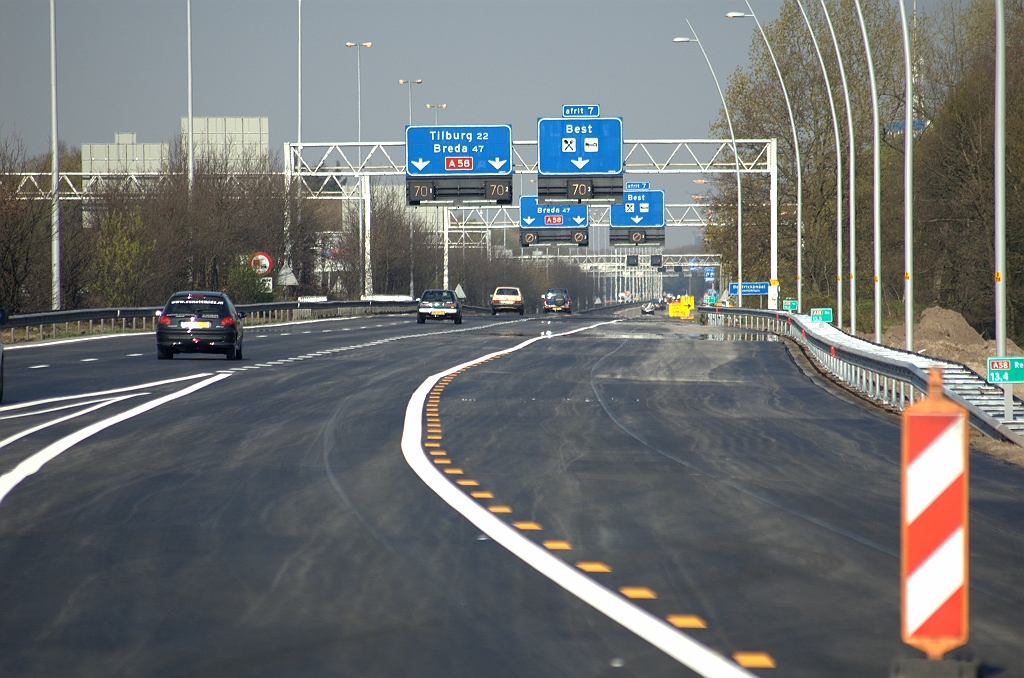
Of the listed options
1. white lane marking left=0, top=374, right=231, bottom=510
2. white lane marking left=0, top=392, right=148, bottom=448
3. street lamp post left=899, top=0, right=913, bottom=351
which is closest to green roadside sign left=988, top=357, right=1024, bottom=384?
white lane marking left=0, top=374, right=231, bottom=510

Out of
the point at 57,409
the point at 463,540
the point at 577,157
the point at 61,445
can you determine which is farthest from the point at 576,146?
the point at 463,540

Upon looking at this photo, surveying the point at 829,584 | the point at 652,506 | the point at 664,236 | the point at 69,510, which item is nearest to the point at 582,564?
the point at 829,584

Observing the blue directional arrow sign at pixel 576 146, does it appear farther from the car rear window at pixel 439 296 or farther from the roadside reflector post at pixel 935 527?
the roadside reflector post at pixel 935 527

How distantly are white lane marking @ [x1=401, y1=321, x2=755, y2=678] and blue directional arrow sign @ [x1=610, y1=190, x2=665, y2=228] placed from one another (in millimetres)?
82446

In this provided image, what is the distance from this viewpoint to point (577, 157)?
62.0 metres

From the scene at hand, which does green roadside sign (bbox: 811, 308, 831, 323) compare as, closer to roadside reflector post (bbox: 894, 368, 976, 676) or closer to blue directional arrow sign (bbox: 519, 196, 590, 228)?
roadside reflector post (bbox: 894, 368, 976, 676)

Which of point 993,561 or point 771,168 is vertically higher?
point 771,168

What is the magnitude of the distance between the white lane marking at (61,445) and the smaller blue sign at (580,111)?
43.0 meters

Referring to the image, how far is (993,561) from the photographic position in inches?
324

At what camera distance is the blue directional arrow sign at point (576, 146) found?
61.5 metres

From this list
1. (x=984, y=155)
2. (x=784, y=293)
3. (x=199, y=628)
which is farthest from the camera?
(x=784, y=293)

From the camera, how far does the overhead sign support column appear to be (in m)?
61.6

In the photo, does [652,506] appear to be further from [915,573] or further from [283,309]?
[283,309]

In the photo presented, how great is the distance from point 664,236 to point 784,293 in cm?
2596
